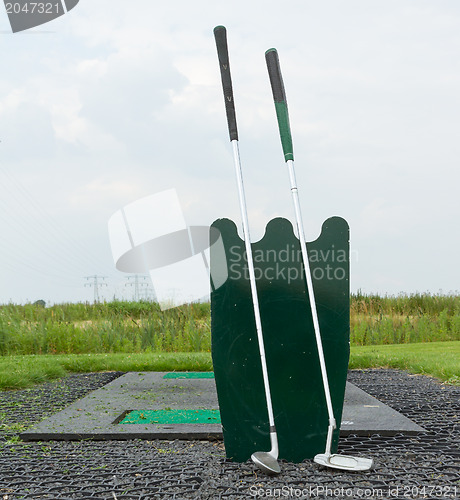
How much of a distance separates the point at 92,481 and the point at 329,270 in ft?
5.79

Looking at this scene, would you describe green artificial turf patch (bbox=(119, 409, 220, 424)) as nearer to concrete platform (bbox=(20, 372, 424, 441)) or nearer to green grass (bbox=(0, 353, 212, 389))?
concrete platform (bbox=(20, 372, 424, 441))

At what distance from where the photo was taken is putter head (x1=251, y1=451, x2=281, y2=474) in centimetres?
284

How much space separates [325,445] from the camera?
3.22 metres

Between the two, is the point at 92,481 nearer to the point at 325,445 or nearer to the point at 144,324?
the point at 325,445

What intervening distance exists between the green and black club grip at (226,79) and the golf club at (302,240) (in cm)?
26

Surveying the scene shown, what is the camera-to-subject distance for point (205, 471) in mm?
2908

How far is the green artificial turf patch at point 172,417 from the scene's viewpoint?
4.12 metres

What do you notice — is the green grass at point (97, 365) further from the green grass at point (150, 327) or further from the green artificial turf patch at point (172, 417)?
the green artificial turf patch at point (172, 417)

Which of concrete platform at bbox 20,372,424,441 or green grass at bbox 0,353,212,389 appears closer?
concrete platform at bbox 20,372,424,441

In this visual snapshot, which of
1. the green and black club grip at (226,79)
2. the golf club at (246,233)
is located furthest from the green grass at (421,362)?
the green and black club grip at (226,79)

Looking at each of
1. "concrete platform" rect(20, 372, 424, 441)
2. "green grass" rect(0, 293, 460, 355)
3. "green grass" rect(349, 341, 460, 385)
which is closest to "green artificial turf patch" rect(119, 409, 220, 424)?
"concrete platform" rect(20, 372, 424, 441)

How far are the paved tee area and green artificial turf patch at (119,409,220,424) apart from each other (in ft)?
1.41

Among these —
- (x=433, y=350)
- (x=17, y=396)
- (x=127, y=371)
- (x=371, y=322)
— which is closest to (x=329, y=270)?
(x=17, y=396)

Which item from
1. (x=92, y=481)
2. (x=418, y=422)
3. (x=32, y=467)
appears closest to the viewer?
(x=92, y=481)
